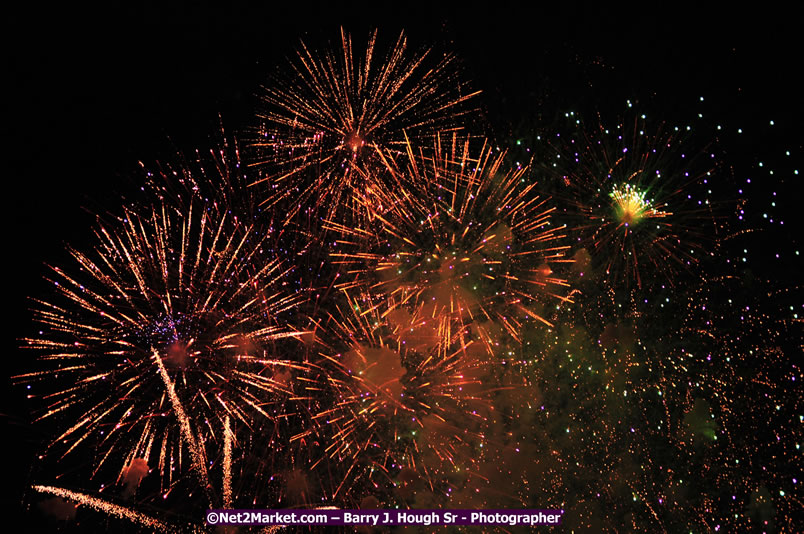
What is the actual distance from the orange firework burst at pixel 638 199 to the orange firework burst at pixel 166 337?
175 centimetres

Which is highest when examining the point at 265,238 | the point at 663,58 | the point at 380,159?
the point at 663,58

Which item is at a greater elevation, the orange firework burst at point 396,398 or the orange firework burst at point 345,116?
the orange firework burst at point 345,116

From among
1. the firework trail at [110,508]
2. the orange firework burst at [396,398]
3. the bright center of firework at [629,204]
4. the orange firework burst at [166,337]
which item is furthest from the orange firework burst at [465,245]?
the firework trail at [110,508]

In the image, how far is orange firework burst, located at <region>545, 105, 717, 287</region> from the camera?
6.89ft

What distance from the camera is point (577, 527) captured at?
2.08m

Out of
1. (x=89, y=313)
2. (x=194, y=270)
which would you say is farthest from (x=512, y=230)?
(x=89, y=313)

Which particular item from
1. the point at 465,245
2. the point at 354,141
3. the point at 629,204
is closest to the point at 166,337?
the point at 354,141

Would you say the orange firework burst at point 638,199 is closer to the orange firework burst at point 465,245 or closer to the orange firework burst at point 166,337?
the orange firework burst at point 465,245

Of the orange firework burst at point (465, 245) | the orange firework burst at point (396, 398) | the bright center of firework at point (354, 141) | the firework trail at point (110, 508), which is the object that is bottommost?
the firework trail at point (110, 508)

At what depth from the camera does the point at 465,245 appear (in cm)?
208

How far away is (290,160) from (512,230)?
1282 mm

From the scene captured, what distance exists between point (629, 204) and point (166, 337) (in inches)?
103

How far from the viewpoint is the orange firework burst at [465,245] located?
2.08 metres

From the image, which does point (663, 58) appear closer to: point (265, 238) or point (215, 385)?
point (265, 238)
